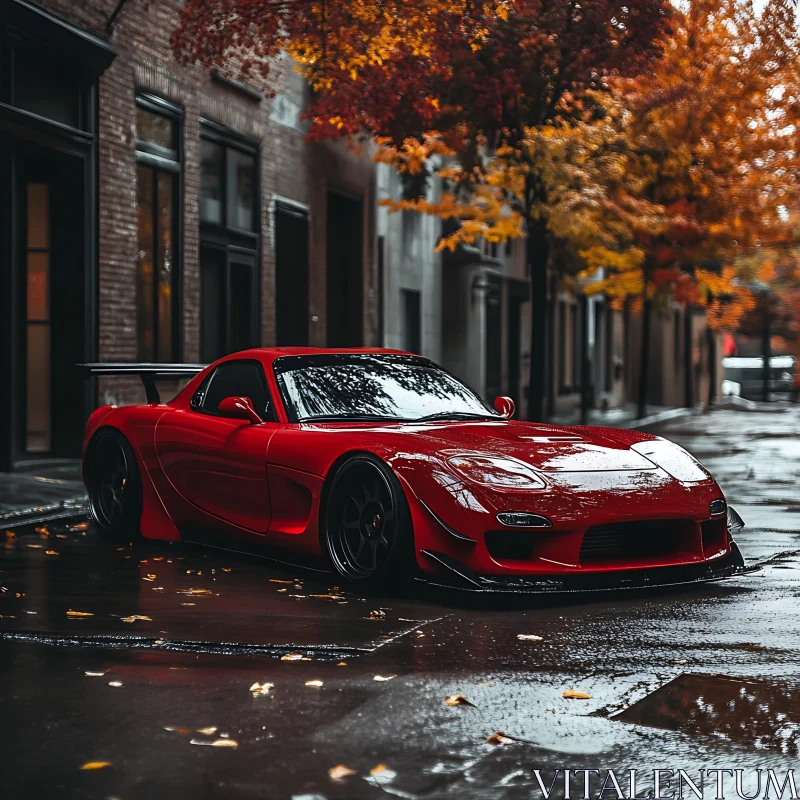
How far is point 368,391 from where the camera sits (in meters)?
8.87

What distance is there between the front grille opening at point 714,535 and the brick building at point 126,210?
8977mm

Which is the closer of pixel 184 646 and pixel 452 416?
pixel 184 646

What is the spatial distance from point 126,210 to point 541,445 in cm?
1052

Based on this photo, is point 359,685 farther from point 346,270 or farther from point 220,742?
point 346,270

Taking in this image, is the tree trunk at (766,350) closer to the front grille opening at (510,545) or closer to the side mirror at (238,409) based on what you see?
the side mirror at (238,409)

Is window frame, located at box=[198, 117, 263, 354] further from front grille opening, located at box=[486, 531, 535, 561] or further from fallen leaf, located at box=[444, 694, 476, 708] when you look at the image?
fallen leaf, located at box=[444, 694, 476, 708]

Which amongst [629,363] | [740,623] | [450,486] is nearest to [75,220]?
[450,486]

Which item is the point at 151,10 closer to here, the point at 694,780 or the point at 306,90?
the point at 306,90

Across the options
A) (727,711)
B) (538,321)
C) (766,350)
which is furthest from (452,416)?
(766,350)

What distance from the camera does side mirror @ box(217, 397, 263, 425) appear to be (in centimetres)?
862

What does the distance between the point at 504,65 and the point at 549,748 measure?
44.4 ft

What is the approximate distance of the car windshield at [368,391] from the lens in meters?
8.69

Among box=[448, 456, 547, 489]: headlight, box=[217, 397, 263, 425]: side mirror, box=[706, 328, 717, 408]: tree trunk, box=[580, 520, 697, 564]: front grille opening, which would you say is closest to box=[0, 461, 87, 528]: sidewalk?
box=[217, 397, 263, 425]: side mirror

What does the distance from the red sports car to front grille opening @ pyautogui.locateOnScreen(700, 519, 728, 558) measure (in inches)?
0.4
